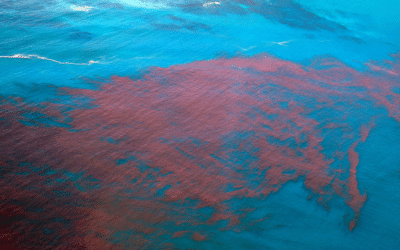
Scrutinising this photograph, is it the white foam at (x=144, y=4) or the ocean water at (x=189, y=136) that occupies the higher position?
the white foam at (x=144, y=4)

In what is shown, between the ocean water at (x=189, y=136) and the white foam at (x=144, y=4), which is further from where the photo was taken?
the white foam at (x=144, y=4)

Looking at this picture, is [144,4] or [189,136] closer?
[189,136]

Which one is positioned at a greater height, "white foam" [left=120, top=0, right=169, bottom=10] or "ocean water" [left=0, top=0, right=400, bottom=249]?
"white foam" [left=120, top=0, right=169, bottom=10]

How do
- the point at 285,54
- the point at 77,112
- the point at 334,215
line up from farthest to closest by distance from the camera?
the point at 285,54, the point at 77,112, the point at 334,215

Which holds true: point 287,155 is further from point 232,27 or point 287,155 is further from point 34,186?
point 232,27

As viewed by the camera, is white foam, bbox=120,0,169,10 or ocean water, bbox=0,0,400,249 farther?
white foam, bbox=120,0,169,10

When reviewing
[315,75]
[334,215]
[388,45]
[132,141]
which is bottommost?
[334,215]

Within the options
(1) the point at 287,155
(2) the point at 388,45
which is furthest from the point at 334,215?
(2) the point at 388,45

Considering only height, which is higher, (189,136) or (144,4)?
(144,4)
